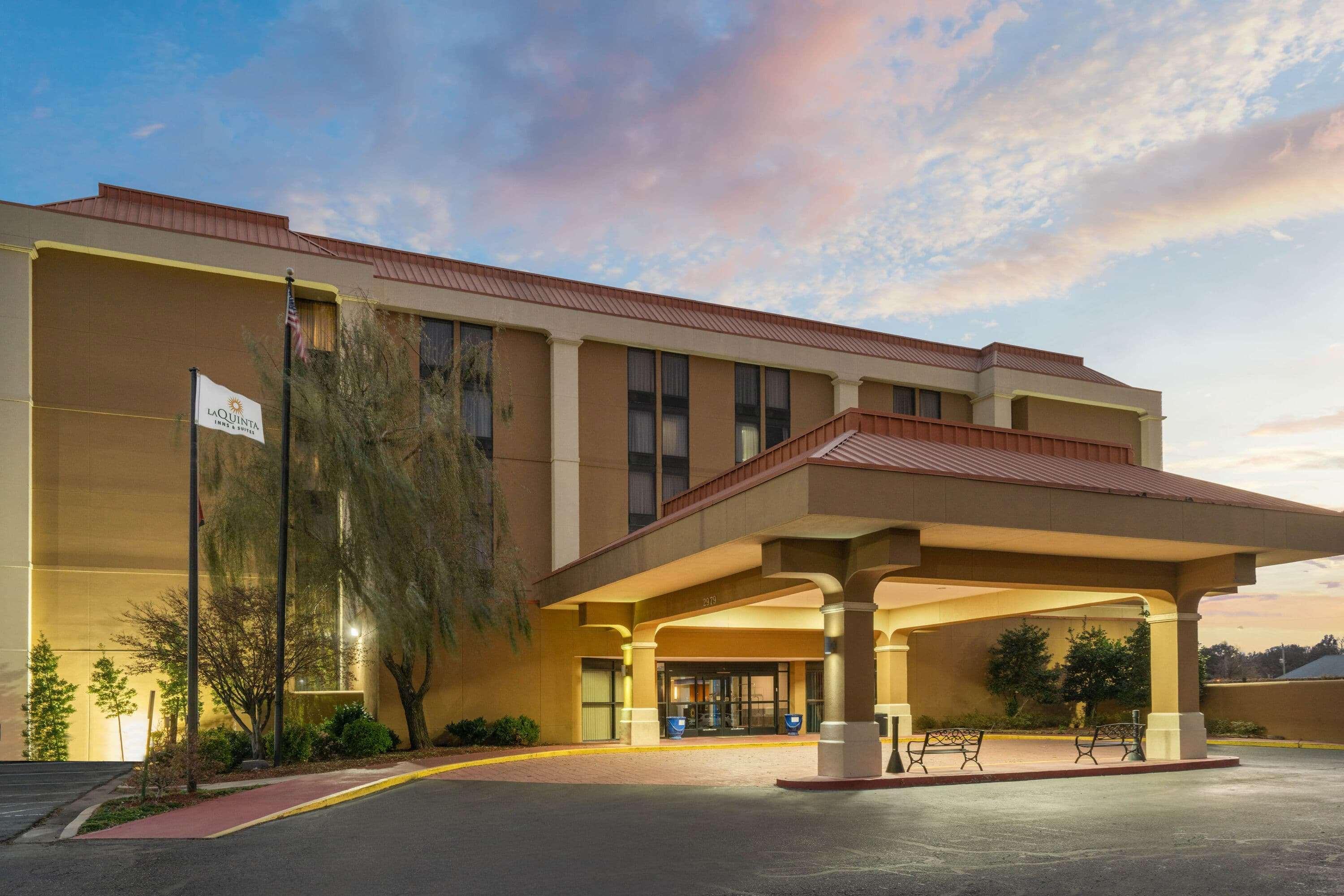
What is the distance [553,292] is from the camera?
40500mm

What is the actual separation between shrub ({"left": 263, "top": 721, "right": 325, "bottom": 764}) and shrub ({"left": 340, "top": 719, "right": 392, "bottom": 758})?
85cm

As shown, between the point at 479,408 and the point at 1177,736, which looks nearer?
the point at 1177,736

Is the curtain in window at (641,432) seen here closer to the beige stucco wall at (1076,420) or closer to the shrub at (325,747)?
the shrub at (325,747)

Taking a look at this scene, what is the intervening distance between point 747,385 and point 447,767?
72.7 feet

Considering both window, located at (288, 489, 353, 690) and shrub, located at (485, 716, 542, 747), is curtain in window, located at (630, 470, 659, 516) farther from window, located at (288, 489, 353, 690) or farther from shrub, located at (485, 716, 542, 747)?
window, located at (288, 489, 353, 690)

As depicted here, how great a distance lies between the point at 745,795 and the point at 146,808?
939cm

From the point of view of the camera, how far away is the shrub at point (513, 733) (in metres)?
31.6

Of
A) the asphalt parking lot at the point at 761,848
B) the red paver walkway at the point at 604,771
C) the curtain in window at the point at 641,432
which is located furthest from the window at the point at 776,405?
the asphalt parking lot at the point at 761,848

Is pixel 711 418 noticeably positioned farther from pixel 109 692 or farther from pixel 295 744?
pixel 109 692

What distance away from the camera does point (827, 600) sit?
69.5 feet

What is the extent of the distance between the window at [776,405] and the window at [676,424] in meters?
3.49

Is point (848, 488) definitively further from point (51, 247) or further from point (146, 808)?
point (51, 247)

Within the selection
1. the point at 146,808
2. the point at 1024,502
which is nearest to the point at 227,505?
the point at 146,808

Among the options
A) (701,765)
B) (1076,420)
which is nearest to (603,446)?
(701,765)
